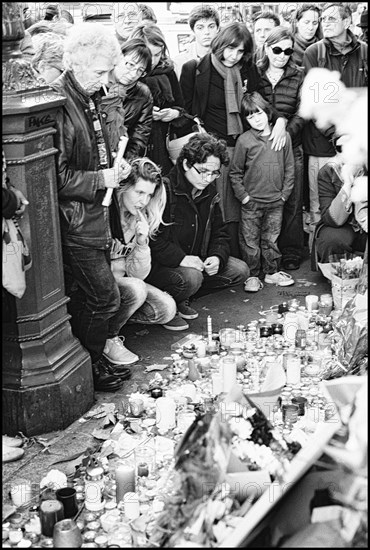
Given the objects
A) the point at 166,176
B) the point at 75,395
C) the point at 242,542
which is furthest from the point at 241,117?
the point at 242,542

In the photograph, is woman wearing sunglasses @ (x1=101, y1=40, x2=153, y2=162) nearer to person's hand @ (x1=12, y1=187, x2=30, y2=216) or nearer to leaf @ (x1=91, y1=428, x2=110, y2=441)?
person's hand @ (x1=12, y1=187, x2=30, y2=216)

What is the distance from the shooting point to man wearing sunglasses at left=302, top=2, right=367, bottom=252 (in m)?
6.72

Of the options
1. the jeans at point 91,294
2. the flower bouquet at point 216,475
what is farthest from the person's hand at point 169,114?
the flower bouquet at point 216,475

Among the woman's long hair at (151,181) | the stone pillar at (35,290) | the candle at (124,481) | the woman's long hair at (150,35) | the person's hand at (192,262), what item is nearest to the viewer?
the candle at (124,481)

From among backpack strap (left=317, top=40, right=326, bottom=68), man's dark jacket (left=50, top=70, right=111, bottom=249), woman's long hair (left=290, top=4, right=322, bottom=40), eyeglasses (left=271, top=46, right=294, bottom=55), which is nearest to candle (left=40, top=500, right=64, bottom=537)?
man's dark jacket (left=50, top=70, right=111, bottom=249)

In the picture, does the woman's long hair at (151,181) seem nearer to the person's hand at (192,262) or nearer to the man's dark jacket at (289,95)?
the person's hand at (192,262)

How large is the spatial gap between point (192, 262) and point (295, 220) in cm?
129

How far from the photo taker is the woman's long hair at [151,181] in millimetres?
5195

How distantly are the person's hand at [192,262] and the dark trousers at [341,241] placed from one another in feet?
3.01

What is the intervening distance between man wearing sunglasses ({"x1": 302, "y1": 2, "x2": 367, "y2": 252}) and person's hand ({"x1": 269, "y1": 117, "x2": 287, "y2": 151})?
377 mm

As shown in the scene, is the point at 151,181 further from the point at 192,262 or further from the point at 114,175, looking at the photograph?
the point at 192,262

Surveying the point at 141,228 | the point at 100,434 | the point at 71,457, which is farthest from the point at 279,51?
the point at 71,457

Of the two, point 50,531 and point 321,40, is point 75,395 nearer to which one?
point 50,531

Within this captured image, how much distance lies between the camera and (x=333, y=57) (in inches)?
268
